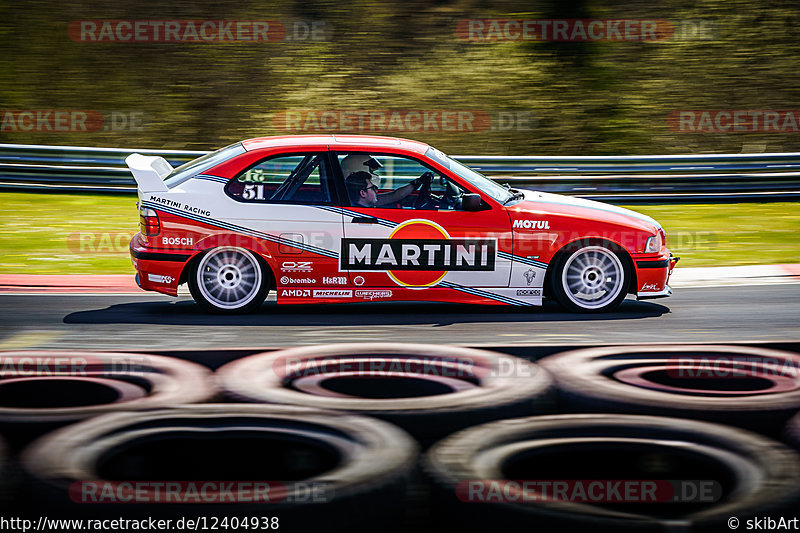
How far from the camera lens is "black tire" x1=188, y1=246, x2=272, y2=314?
290 inches

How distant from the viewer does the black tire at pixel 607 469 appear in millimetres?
3479

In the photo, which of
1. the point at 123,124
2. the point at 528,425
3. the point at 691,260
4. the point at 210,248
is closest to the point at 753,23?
the point at 691,260

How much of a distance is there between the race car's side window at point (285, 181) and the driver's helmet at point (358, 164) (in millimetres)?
156

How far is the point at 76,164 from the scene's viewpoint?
536 inches

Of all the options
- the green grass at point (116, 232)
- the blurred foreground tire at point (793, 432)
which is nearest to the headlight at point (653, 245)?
the green grass at point (116, 232)

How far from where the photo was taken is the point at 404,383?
5375mm

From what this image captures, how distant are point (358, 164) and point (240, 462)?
3847 millimetres

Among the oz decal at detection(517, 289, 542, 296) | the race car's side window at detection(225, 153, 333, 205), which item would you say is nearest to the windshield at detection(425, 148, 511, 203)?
the oz decal at detection(517, 289, 542, 296)

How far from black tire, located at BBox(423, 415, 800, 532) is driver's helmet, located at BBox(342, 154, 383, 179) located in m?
3.37

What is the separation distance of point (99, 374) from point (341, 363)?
1515 mm
